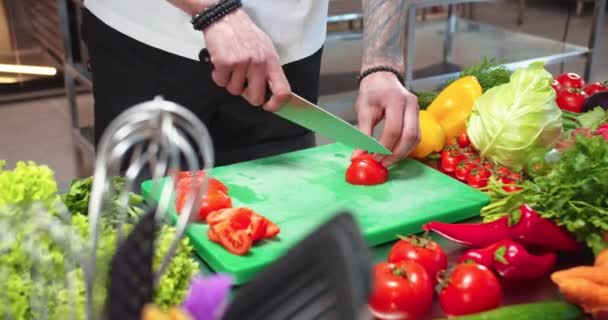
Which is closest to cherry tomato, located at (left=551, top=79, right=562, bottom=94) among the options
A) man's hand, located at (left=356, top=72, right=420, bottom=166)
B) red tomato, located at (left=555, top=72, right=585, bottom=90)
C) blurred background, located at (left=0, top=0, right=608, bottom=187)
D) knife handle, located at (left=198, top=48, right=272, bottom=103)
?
red tomato, located at (left=555, top=72, right=585, bottom=90)

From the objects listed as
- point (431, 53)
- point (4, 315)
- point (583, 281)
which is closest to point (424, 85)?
point (431, 53)

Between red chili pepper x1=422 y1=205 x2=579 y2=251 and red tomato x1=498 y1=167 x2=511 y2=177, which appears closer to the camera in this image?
red chili pepper x1=422 y1=205 x2=579 y2=251

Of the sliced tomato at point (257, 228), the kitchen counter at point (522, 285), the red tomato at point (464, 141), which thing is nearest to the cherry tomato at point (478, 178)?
the red tomato at point (464, 141)

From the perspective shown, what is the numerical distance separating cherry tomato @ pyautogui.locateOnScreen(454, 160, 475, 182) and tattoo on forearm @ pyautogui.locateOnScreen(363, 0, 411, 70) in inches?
9.6

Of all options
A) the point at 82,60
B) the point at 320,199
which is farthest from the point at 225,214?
the point at 82,60

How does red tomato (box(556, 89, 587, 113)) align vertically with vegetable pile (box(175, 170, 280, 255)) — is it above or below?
above

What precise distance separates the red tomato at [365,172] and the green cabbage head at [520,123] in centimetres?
23

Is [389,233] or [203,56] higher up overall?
[203,56]

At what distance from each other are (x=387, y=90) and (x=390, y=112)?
0.18ft

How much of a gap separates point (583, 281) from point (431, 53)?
4.25m

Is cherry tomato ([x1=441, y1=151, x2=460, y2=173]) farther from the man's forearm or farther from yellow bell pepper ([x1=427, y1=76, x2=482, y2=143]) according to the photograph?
the man's forearm

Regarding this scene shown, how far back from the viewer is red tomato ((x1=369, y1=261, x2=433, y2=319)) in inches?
31.7

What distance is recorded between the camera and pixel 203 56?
1.16 meters

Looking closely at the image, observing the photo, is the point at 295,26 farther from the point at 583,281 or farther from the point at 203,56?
the point at 583,281
